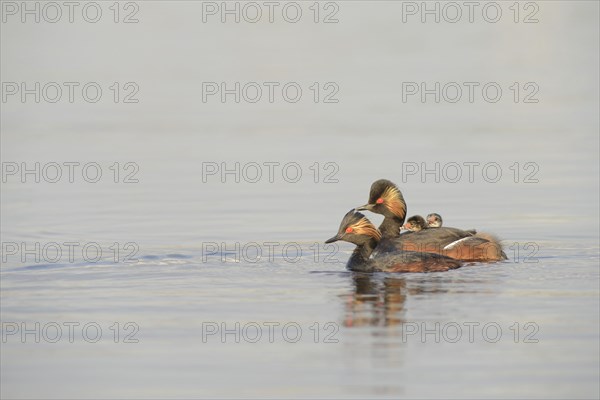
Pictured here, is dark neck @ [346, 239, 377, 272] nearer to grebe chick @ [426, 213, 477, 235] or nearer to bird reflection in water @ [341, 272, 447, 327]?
bird reflection in water @ [341, 272, 447, 327]

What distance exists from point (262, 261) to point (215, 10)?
98.5ft

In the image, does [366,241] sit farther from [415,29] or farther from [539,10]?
[539,10]

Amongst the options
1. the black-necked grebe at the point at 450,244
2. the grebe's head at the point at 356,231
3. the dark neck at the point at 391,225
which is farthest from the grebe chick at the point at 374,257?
the dark neck at the point at 391,225

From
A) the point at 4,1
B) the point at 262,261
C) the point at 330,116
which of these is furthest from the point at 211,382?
the point at 4,1

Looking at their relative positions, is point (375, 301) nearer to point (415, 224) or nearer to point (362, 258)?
point (362, 258)

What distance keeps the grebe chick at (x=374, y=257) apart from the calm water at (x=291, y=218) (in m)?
0.25

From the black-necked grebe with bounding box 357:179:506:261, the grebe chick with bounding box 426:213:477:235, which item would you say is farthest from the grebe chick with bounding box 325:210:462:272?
the grebe chick with bounding box 426:213:477:235

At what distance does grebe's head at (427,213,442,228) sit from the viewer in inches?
734

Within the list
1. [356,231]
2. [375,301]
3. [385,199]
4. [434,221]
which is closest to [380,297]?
[375,301]

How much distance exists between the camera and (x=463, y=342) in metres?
12.8

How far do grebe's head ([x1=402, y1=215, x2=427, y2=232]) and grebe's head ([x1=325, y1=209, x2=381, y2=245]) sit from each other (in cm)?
96

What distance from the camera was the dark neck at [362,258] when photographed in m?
16.9

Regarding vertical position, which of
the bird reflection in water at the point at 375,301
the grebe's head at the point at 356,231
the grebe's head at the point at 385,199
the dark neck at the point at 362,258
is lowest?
the bird reflection in water at the point at 375,301

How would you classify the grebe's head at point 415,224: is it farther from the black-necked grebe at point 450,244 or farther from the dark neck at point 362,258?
the dark neck at point 362,258
